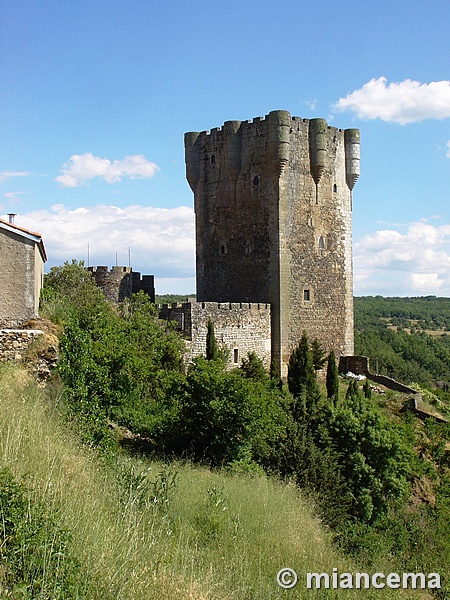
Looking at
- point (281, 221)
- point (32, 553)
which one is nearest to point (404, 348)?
point (281, 221)

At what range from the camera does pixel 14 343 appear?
13125mm

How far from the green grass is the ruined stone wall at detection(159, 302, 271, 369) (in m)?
13.7

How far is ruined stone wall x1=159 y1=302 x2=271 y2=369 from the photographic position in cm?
2506

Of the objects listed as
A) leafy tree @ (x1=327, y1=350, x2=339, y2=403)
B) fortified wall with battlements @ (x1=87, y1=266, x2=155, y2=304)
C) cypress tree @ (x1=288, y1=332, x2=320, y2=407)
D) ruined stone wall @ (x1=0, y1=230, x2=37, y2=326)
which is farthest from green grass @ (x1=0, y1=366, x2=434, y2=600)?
fortified wall with battlements @ (x1=87, y1=266, x2=155, y2=304)

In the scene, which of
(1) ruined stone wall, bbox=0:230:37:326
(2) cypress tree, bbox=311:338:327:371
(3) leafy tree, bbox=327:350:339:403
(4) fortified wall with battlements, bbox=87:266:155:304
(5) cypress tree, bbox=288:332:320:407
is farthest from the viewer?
(4) fortified wall with battlements, bbox=87:266:155:304

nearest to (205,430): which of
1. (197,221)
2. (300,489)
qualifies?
(300,489)

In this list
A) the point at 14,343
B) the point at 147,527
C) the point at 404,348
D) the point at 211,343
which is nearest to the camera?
the point at 147,527

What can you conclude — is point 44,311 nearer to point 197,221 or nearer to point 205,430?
point 205,430

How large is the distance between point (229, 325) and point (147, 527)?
18.7 metres

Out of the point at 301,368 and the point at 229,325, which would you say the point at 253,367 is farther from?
the point at 301,368

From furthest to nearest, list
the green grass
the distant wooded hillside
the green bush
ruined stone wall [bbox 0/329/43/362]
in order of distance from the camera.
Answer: the distant wooded hillside
ruined stone wall [bbox 0/329/43/362]
the green grass
the green bush

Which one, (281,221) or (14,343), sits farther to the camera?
(281,221)

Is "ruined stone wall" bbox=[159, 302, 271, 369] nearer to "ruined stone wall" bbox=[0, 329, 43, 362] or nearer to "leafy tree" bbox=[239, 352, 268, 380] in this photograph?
"leafy tree" bbox=[239, 352, 268, 380]

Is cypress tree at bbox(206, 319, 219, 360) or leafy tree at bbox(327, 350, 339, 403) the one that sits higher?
cypress tree at bbox(206, 319, 219, 360)
